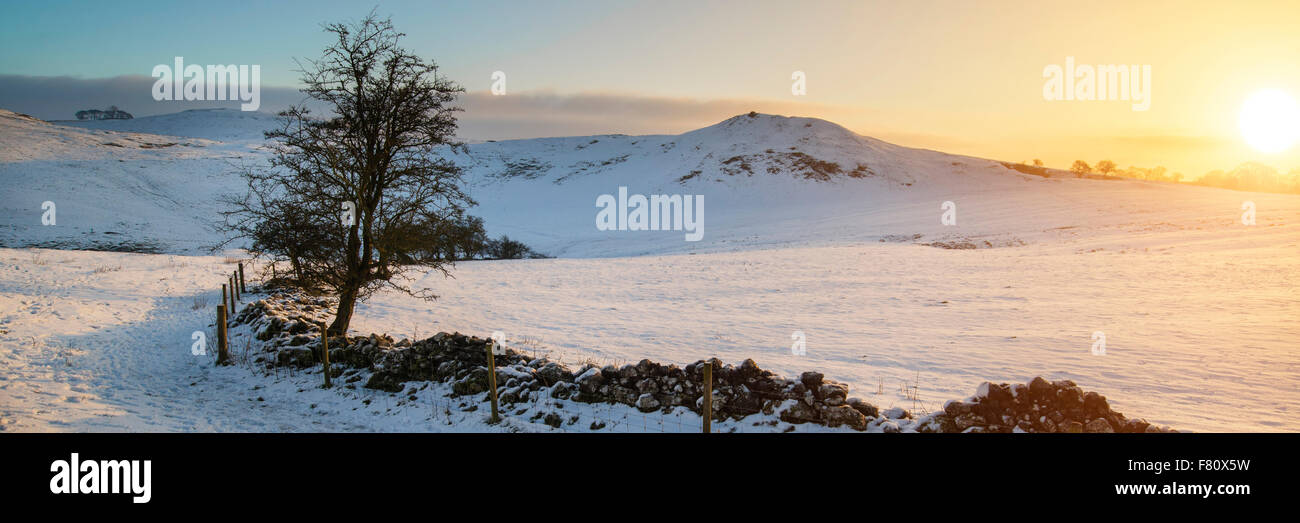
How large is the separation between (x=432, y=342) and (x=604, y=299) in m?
14.8

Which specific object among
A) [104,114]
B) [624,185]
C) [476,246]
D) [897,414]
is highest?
[104,114]

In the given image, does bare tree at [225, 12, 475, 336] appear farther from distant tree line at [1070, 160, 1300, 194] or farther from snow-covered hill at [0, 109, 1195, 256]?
distant tree line at [1070, 160, 1300, 194]

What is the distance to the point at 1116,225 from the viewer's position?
43344mm

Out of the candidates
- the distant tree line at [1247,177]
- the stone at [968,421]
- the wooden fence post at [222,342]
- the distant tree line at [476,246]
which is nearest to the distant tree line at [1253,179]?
the distant tree line at [1247,177]

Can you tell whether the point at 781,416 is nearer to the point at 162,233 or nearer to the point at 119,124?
the point at 162,233

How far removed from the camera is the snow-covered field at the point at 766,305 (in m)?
11.1

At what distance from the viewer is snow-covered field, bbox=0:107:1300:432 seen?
11102 millimetres

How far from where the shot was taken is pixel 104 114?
156 m

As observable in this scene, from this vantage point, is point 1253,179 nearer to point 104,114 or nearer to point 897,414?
point 897,414

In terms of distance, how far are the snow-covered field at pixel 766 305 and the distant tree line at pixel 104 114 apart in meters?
119

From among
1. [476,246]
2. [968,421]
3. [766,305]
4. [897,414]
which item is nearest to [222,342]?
[897,414]

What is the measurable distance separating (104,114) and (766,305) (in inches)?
8214

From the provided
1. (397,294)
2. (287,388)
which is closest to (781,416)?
(287,388)

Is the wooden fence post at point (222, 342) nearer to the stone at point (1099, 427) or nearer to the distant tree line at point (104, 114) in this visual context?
the stone at point (1099, 427)
